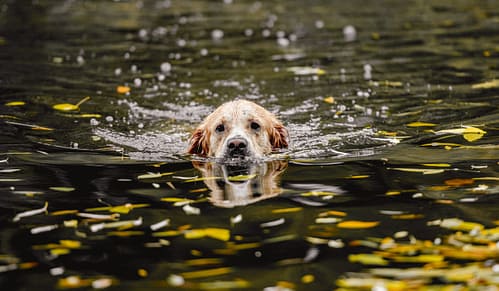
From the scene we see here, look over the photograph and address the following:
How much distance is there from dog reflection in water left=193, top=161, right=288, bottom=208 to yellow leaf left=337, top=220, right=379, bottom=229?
2.80ft

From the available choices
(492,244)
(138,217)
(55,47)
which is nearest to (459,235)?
(492,244)

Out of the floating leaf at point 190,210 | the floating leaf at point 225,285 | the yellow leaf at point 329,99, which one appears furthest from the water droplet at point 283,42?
the floating leaf at point 225,285

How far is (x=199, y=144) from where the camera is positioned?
8320 mm

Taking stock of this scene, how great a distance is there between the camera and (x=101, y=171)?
700 centimetres

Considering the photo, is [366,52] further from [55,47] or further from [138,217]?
[138,217]

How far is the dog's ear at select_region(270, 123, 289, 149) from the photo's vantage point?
845 cm

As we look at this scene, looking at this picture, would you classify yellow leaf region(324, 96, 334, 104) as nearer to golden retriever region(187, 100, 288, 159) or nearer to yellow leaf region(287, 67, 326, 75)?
yellow leaf region(287, 67, 326, 75)

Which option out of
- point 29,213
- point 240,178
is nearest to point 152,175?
point 240,178

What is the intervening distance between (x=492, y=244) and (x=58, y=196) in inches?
133

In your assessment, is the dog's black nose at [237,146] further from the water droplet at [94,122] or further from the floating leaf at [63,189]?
the water droplet at [94,122]

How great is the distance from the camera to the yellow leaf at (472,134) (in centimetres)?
812

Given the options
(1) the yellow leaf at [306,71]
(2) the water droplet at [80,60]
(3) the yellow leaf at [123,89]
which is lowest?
(3) the yellow leaf at [123,89]

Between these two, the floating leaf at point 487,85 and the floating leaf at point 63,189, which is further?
the floating leaf at point 487,85

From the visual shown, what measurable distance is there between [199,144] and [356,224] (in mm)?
3335
